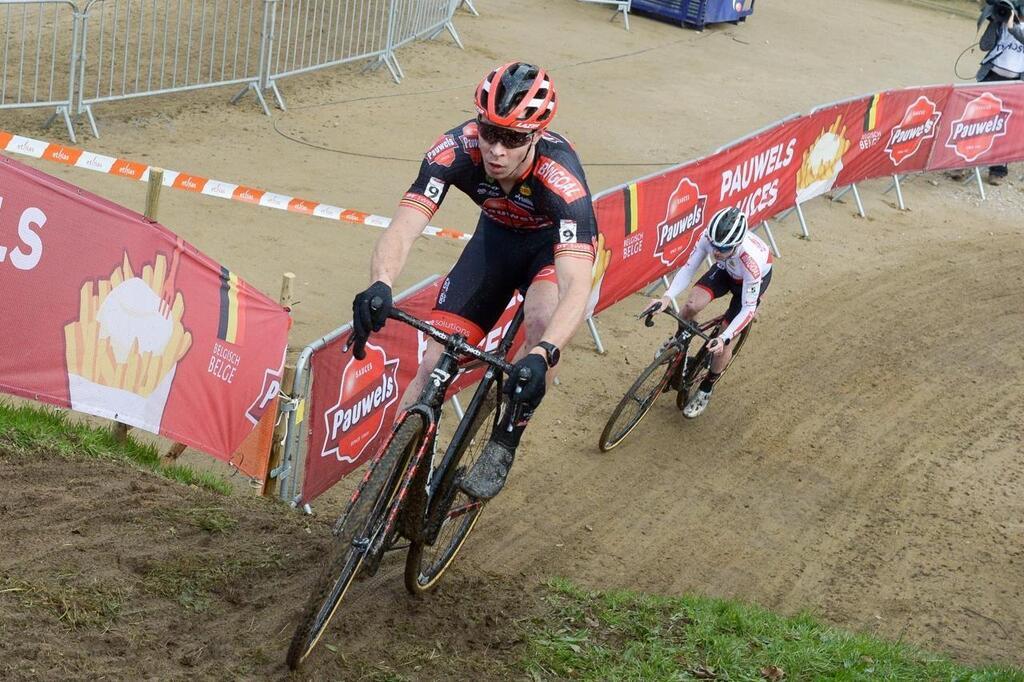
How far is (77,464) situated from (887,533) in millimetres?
5966

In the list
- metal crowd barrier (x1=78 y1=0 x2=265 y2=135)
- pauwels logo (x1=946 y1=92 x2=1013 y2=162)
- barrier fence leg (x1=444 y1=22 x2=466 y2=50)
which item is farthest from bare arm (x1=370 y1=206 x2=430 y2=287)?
barrier fence leg (x1=444 y1=22 x2=466 y2=50)

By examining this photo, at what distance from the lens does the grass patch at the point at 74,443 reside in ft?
21.7

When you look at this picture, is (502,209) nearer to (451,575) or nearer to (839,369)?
(451,575)

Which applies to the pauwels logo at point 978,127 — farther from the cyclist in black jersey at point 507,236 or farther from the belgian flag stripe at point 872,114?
the cyclist in black jersey at point 507,236

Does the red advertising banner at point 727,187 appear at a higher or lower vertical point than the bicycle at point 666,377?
higher

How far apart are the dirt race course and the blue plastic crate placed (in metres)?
4.41

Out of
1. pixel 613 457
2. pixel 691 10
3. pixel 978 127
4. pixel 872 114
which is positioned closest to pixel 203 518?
pixel 613 457

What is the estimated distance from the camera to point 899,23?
29406mm

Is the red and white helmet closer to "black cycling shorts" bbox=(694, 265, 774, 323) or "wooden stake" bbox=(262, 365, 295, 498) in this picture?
"wooden stake" bbox=(262, 365, 295, 498)

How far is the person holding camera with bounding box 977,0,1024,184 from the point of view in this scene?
59.6 ft

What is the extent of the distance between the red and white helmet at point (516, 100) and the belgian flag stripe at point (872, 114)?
1095 cm

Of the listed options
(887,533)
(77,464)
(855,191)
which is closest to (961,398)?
(887,533)

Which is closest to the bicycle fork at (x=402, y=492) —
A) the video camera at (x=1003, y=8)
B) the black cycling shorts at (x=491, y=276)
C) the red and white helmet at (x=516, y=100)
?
the black cycling shorts at (x=491, y=276)

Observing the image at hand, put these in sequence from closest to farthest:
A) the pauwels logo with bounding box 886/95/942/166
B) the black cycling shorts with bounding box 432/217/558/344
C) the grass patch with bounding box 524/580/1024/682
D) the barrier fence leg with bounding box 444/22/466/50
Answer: the grass patch with bounding box 524/580/1024/682
the black cycling shorts with bounding box 432/217/558/344
the pauwels logo with bounding box 886/95/942/166
the barrier fence leg with bounding box 444/22/466/50
